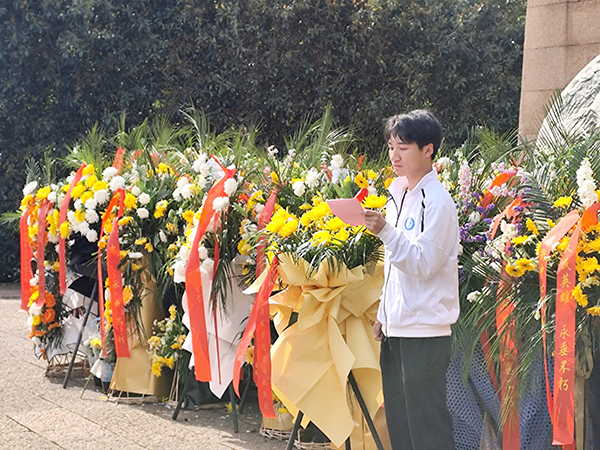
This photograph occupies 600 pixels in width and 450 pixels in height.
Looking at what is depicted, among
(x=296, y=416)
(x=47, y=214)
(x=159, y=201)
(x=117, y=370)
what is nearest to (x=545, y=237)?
(x=296, y=416)

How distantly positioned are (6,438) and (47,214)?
1.90m

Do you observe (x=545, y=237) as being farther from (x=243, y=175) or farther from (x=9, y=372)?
(x=9, y=372)

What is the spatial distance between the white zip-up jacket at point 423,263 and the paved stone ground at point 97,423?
171 cm

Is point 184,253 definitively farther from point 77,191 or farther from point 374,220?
point 374,220

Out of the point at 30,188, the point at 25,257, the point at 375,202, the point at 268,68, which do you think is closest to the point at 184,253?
the point at 375,202

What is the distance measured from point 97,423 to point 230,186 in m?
1.65

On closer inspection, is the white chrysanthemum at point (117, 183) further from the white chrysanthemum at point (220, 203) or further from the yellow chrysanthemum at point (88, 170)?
the white chrysanthemum at point (220, 203)

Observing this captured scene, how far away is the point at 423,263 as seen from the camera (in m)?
2.95

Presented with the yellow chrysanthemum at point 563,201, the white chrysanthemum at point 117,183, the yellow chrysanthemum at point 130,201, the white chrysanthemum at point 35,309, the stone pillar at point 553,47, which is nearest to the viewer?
the yellow chrysanthemum at point 563,201

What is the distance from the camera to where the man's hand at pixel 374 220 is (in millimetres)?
2930

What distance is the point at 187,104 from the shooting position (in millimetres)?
13133

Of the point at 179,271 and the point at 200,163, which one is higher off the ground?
the point at 200,163

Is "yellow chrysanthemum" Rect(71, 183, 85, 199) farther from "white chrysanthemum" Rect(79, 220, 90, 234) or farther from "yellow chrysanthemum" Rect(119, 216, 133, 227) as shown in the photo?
"yellow chrysanthemum" Rect(119, 216, 133, 227)

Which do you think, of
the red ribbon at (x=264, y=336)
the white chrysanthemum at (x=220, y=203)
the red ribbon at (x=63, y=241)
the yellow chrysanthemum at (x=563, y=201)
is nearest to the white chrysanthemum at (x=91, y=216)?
the red ribbon at (x=63, y=241)
